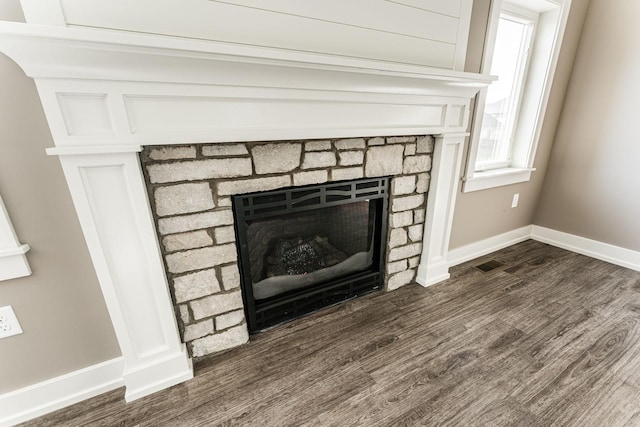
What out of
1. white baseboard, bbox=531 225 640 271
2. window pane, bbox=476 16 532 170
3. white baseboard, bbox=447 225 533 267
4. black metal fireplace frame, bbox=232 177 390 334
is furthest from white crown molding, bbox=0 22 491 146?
white baseboard, bbox=531 225 640 271

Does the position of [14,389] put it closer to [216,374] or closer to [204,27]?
[216,374]

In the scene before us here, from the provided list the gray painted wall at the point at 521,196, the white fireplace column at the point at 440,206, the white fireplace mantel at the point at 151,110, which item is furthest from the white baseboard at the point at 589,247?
the white fireplace mantel at the point at 151,110

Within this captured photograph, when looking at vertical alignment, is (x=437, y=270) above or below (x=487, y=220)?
below

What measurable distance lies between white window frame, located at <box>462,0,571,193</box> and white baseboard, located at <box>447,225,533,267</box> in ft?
1.79

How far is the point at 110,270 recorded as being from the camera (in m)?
1.14

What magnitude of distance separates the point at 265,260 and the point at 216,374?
636 mm

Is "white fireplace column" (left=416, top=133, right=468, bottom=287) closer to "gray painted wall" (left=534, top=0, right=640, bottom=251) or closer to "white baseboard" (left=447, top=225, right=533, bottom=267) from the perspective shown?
"white baseboard" (left=447, top=225, right=533, bottom=267)

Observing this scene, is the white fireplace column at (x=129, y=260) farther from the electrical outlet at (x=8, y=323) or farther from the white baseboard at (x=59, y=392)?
the electrical outlet at (x=8, y=323)

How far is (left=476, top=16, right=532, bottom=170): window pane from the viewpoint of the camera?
2.26 meters

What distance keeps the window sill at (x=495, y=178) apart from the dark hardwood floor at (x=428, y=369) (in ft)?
2.74

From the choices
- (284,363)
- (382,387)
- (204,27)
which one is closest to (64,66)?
(204,27)

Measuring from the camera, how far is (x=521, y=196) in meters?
2.71

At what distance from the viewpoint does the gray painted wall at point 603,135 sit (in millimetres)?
2195

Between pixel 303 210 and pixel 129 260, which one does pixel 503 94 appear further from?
pixel 129 260
